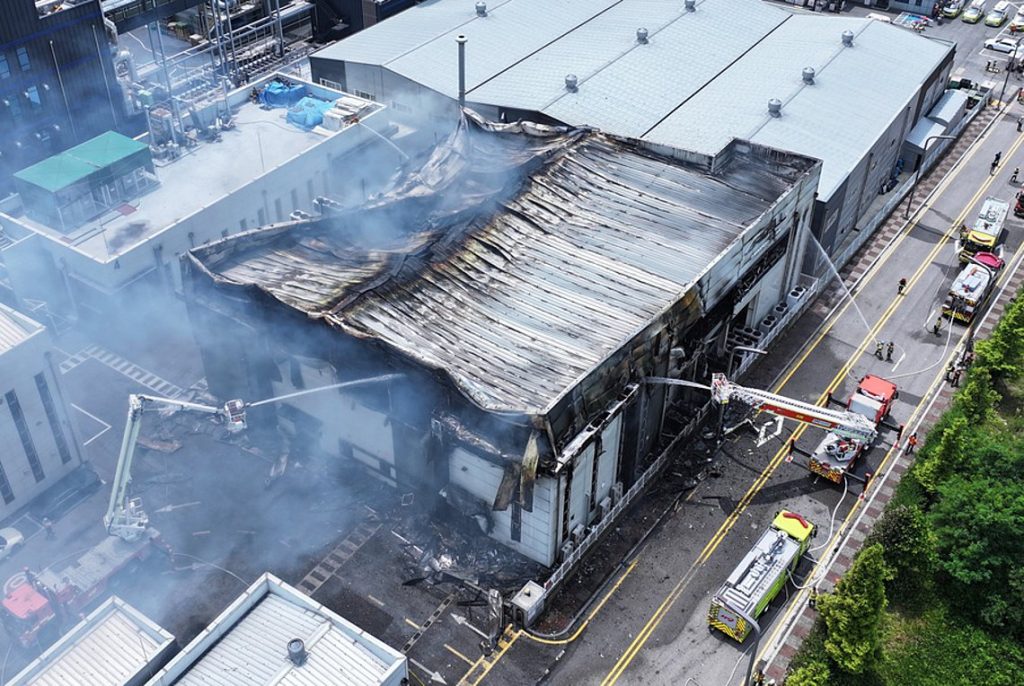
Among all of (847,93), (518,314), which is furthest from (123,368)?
(847,93)

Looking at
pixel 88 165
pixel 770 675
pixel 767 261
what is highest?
pixel 88 165

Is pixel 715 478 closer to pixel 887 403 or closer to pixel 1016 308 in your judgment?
pixel 887 403

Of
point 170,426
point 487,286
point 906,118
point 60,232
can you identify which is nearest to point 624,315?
point 487,286

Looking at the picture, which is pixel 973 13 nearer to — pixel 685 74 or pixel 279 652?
pixel 685 74

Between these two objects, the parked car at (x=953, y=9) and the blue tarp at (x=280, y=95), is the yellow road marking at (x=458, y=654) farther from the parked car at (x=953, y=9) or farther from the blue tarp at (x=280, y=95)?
the parked car at (x=953, y=9)

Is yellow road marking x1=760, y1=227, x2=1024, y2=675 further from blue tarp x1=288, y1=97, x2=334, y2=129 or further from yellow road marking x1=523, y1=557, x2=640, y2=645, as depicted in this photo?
blue tarp x1=288, y1=97, x2=334, y2=129
